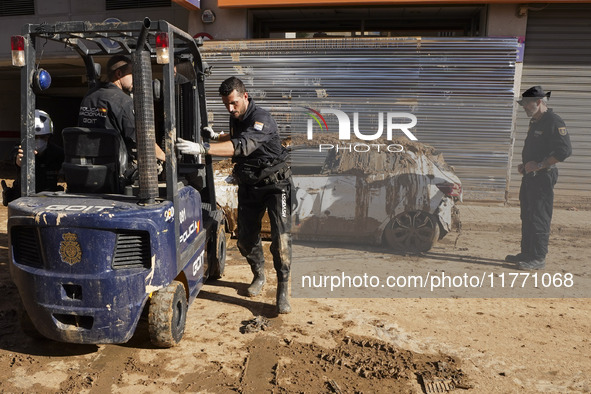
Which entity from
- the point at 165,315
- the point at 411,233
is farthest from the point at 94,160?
the point at 411,233

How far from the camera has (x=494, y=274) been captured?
5137 millimetres

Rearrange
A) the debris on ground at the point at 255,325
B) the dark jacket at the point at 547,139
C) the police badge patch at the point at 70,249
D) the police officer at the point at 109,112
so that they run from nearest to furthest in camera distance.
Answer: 1. the police badge patch at the point at 70,249
2. the police officer at the point at 109,112
3. the debris on ground at the point at 255,325
4. the dark jacket at the point at 547,139

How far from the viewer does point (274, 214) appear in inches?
181

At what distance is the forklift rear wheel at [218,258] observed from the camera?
5168mm

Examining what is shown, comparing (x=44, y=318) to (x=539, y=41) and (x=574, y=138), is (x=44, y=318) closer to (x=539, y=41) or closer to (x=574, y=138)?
(x=574, y=138)

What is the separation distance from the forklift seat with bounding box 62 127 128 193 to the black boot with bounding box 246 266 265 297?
6.10 feet

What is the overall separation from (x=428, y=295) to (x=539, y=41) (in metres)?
6.53

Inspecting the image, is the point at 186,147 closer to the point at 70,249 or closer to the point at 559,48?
the point at 70,249

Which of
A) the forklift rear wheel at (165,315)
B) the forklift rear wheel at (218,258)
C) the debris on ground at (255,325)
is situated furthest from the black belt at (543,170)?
the forklift rear wheel at (165,315)

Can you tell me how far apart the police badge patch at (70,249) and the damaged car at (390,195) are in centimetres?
285

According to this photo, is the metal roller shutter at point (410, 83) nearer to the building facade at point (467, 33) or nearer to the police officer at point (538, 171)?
the building facade at point (467, 33)

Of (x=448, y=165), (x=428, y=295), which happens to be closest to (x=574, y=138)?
(x=448, y=165)

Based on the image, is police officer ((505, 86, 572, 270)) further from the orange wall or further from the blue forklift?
the orange wall

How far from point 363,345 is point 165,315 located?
1577mm
